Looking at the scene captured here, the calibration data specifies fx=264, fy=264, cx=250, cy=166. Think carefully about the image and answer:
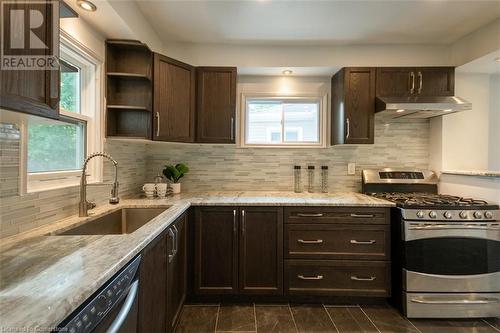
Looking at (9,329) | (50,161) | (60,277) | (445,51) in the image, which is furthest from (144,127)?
(445,51)

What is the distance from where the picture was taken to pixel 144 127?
226 cm

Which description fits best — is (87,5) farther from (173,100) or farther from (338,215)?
(338,215)

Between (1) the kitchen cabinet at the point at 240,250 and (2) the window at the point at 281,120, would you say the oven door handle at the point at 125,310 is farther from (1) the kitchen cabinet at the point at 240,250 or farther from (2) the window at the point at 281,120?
(2) the window at the point at 281,120

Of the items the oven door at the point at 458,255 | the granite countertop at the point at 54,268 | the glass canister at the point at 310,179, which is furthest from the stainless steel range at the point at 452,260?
the granite countertop at the point at 54,268

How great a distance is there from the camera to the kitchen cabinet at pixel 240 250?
7.45 ft

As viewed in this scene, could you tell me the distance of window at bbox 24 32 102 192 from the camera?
151cm

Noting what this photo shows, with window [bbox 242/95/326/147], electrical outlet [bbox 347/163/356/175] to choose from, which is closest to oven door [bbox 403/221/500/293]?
electrical outlet [bbox 347/163/356/175]

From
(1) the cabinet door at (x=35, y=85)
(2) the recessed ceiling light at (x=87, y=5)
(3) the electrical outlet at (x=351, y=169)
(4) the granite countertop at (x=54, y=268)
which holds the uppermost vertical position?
(2) the recessed ceiling light at (x=87, y=5)

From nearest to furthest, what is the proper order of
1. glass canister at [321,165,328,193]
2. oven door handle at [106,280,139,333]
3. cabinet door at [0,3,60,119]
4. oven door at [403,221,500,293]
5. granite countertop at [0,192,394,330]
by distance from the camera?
granite countertop at [0,192,394,330] < cabinet door at [0,3,60,119] < oven door handle at [106,280,139,333] < oven door at [403,221,500,293] < glass canister at [321,165,328,193]

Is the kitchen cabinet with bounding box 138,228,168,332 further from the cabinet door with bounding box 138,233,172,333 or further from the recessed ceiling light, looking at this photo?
the recessed ceiling light

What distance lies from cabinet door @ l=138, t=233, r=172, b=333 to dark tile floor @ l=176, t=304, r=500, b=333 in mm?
579

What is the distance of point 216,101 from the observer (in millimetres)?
2592

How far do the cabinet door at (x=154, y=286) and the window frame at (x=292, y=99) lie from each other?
158 cm

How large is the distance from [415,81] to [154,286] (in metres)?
2.81
